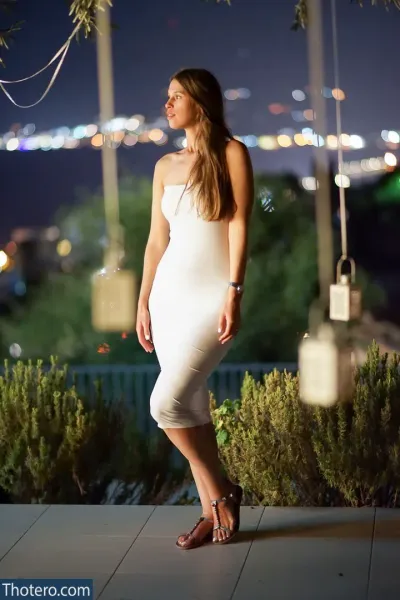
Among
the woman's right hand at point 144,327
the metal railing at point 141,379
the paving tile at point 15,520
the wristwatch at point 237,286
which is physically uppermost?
the wristwatch at point 237,286

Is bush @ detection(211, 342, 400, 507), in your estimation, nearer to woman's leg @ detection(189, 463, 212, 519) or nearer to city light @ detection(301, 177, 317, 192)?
woman's leg @ detection(189, 463, 212, 519)

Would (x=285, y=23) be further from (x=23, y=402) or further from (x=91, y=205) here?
(x=23, y=402)

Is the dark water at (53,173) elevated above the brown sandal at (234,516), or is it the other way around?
the dark water at (53,173)

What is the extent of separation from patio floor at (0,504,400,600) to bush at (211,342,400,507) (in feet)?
0.43

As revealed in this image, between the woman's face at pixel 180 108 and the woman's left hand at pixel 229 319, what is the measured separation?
61cm

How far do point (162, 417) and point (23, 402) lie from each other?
1058mm

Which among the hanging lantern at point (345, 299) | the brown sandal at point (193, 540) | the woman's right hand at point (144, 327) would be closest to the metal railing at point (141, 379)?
the hanging lantern at point (345, 299)

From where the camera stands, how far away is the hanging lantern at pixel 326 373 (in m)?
3.95

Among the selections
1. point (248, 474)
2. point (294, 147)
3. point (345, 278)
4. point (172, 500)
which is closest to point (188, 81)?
point (345, 278)

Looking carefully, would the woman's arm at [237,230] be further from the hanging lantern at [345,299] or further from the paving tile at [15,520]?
the paving tile at [15,520]

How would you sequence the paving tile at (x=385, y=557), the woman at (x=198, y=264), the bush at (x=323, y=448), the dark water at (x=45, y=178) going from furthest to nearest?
the dark water at (x=45, y=178)
the bush at (x=323, y=448)
the woman at (x=198, y=264)
the paving tile at (x=385, y=557)

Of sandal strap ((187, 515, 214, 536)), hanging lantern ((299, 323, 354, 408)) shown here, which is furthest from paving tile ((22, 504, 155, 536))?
hanging lantern ((299, 323, 354, 408))

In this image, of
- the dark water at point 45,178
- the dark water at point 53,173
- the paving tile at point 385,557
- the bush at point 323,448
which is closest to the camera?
the paving tile at point 385,557

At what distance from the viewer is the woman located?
3359 mm
